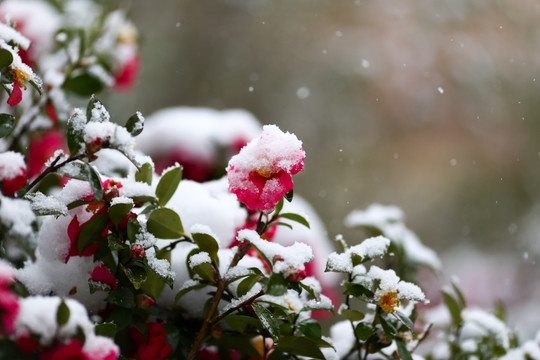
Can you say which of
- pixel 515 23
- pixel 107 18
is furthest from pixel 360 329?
pixel 515 23

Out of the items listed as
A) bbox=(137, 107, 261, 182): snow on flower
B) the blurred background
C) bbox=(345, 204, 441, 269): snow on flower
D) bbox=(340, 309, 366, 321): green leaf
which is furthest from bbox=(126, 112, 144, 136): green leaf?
the blurred background

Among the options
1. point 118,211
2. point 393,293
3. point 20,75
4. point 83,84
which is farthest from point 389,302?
point 83,84

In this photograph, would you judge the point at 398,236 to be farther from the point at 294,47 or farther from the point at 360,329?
the point at 294,47

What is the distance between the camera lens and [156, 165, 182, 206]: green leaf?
0.46m

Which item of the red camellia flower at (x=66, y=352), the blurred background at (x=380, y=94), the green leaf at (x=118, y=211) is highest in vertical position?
the blurred background at (x=380, y=94)

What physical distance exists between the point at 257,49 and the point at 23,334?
2.64m

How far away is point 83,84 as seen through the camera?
773 millimetres

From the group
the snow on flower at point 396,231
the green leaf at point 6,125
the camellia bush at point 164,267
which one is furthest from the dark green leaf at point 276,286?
the snow on flower at point 396,231

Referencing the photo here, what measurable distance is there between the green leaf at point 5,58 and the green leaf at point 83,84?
1.18 feet

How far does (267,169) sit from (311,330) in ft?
0.44

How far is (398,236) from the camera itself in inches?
27.6

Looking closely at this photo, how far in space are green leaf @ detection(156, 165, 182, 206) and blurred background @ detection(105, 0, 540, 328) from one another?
1812 mm

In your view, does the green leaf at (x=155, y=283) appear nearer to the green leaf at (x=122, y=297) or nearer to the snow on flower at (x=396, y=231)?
the green leaf at (x=122, y=297)

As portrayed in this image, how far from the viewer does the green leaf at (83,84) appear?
0.76 meters
